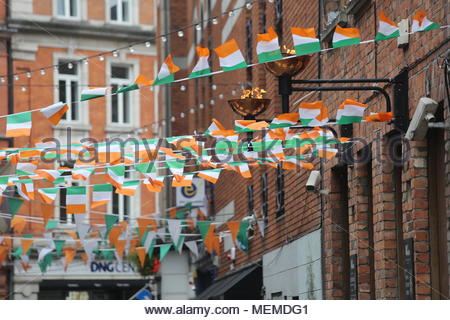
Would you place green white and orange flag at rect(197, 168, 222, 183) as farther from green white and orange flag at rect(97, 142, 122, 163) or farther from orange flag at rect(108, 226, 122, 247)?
orange flag at rect(108, 226, 122, 247)

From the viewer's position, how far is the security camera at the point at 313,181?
38.8 ft

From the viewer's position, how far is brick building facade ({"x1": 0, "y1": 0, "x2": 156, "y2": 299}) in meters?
33.1

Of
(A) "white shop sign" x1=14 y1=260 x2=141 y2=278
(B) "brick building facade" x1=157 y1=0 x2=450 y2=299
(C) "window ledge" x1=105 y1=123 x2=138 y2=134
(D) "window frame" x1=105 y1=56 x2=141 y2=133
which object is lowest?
(B) "brick building facade" x1=157 y1=0 x2=450 y2=299

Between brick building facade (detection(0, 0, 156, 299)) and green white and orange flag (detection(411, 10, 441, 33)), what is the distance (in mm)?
25346

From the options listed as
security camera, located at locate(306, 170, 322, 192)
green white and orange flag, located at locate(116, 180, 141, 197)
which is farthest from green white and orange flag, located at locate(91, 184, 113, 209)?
security camera, located at locate(306, 170, 322, 192)

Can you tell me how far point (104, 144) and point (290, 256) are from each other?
469 centimetres

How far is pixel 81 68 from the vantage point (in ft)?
111

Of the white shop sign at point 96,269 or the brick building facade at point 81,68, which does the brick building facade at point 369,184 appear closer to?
the brick building facade at point 81,68

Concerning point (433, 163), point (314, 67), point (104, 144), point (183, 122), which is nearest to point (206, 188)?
point (183, 122)

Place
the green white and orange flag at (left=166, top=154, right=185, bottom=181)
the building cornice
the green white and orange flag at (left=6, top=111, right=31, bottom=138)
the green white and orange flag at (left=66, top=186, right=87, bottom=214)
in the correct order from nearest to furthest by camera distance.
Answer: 1. the green white and orange flag at (left=6, top=111, right=31, bottom=138)
2. the green white and orange flag at (left=166, top=154, right=185, bottom=181)
3. the green white and orange flag at (left=66, top=186, right=87, bottom=214)
4. the building cornice
